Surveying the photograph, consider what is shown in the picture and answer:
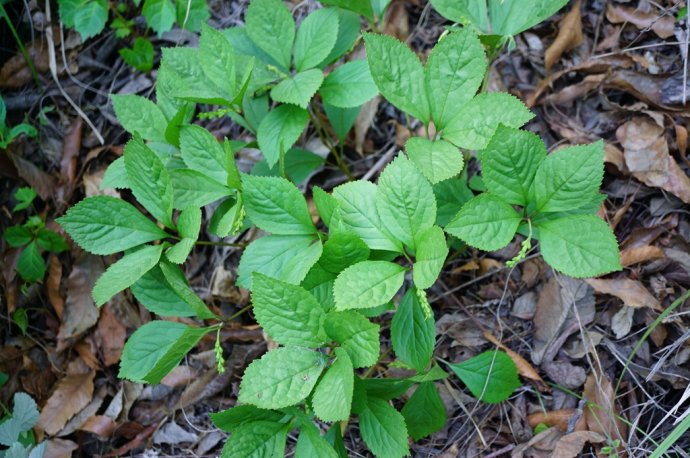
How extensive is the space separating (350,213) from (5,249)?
1542 millimetres

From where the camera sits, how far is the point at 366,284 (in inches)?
49.4

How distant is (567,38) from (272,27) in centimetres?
101

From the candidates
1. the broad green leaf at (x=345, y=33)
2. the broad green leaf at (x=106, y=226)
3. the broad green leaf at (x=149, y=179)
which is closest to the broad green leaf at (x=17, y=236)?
the broad green leaf at (x=106, y=226)

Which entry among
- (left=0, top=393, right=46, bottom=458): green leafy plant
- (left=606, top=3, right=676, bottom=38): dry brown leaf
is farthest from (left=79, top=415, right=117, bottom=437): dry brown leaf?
(left=606, top=3, right=676, bottom=38): dry brown leaf

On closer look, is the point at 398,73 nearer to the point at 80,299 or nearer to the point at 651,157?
the point at 651,157

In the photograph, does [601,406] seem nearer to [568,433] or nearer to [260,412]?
[568,433]

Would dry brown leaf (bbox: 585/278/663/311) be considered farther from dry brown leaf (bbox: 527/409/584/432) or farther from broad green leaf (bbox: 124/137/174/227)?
broad green leaf (bbox: 124/137/174/227)

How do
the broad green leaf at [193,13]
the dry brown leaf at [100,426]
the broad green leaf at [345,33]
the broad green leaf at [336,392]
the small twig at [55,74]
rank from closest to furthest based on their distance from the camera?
the broad green leaf at [336,392] → the broad green leaf at [345,33] → the dry brown leaf at [100,426] → the broad green leaf at [193,13] → the small twig at [55,74]

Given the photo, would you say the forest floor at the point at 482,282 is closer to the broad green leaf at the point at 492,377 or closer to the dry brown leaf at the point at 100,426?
the dry brown leaf at the point at 100,426

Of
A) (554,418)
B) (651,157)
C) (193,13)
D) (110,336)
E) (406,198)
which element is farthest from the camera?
(193,13)

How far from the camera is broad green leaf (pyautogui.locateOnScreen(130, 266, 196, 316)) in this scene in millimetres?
1604

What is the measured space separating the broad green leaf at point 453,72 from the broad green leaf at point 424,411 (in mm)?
700

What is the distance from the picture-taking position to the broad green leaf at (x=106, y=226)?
150 cm

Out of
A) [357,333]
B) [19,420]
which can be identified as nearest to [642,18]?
[357,333]
